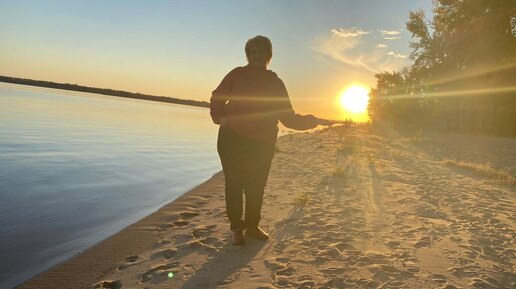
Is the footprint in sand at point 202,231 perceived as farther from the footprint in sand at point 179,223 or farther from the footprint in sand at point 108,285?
the footprint in sand at point 108,285

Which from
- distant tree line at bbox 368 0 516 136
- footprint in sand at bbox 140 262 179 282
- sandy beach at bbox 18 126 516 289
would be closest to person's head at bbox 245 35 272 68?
sandy beach at bbox 18 126 516 289

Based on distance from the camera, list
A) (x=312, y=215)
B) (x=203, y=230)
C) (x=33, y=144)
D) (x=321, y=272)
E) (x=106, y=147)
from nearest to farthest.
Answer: (x=321, y=272) → (x=203, y=230) → (x=312, y=215) → (x=33, y=144) → (x=106, y=147)

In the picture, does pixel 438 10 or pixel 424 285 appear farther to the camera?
pixel 438 10

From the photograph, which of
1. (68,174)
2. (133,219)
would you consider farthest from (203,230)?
(68,174)

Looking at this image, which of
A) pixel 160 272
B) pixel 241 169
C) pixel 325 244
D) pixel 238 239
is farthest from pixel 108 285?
pixel 325 244

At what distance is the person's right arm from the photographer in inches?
154

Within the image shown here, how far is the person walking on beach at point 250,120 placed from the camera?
156 inches

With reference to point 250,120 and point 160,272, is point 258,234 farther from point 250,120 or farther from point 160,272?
point 250,120

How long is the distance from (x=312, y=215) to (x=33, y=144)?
1135 cm

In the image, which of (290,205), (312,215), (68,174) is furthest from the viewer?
(68,174)

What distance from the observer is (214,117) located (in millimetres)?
3924

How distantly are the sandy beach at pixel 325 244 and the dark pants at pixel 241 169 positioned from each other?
1.50 ft

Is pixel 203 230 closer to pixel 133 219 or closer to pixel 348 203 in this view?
pixel 133 219

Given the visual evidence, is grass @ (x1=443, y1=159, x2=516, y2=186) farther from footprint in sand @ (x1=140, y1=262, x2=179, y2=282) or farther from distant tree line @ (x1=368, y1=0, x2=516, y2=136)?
distant tree line @ (x1=368, y1=0, x2=516, y2=136)
